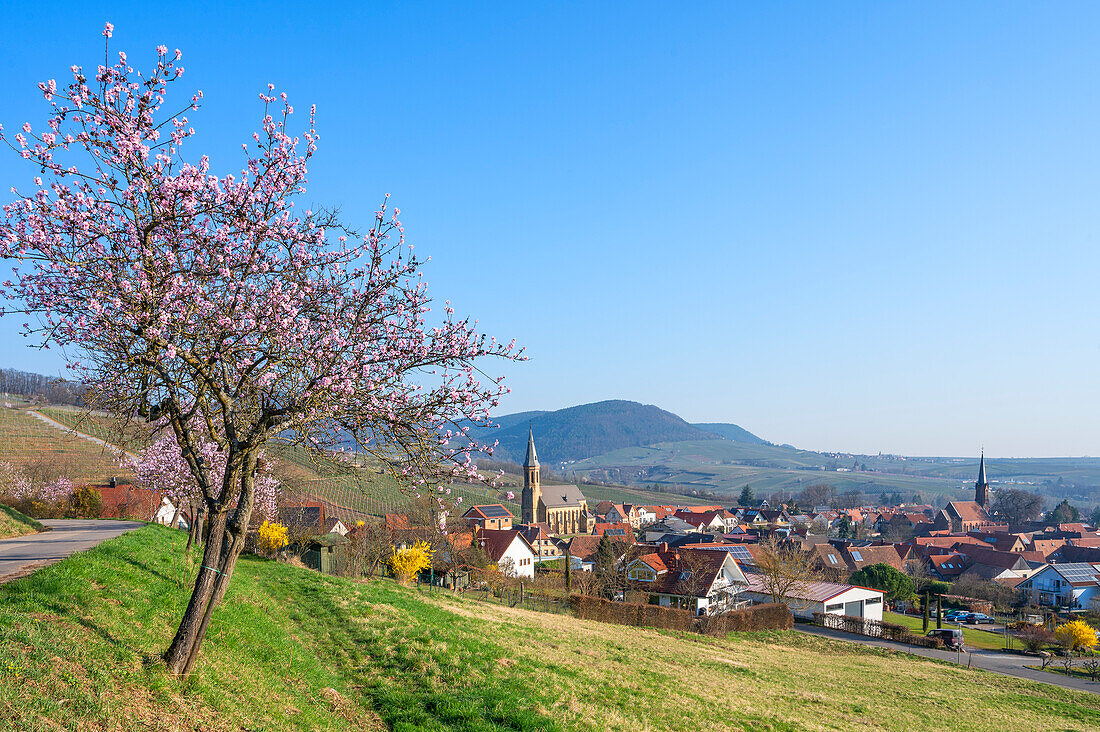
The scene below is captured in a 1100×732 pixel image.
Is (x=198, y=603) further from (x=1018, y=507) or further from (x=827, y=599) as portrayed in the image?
(x=1018, y=507)

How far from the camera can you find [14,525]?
23.8 meters

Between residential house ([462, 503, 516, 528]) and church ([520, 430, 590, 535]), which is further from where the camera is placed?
church ([520, 430, 590, 535])

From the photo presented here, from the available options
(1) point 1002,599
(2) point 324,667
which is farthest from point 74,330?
(1) point 1002,599

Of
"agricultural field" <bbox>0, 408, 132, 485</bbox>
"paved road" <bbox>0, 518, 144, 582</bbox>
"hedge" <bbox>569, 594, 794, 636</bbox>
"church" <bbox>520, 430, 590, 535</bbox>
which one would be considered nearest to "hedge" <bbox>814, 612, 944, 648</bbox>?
"hedge" <bbox>569, 594, 794, 636</bbox>

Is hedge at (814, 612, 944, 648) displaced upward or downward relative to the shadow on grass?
downward

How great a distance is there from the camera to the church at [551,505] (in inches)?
4796

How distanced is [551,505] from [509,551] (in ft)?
202

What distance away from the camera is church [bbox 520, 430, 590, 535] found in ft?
400

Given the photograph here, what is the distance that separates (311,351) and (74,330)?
2609 millimetres

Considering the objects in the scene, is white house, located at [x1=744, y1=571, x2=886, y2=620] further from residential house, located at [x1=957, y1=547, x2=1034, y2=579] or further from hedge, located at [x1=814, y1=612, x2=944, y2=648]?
residential house, located at [x1=957, y1=547, x2=1034, y2=579]

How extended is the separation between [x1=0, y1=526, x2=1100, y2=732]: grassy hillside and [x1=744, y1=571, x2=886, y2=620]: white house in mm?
24214

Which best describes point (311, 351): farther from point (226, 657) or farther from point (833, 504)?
point (833, 504)

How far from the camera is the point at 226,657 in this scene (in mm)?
9977

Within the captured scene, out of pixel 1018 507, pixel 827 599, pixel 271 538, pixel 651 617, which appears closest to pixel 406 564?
pixel 271 538
